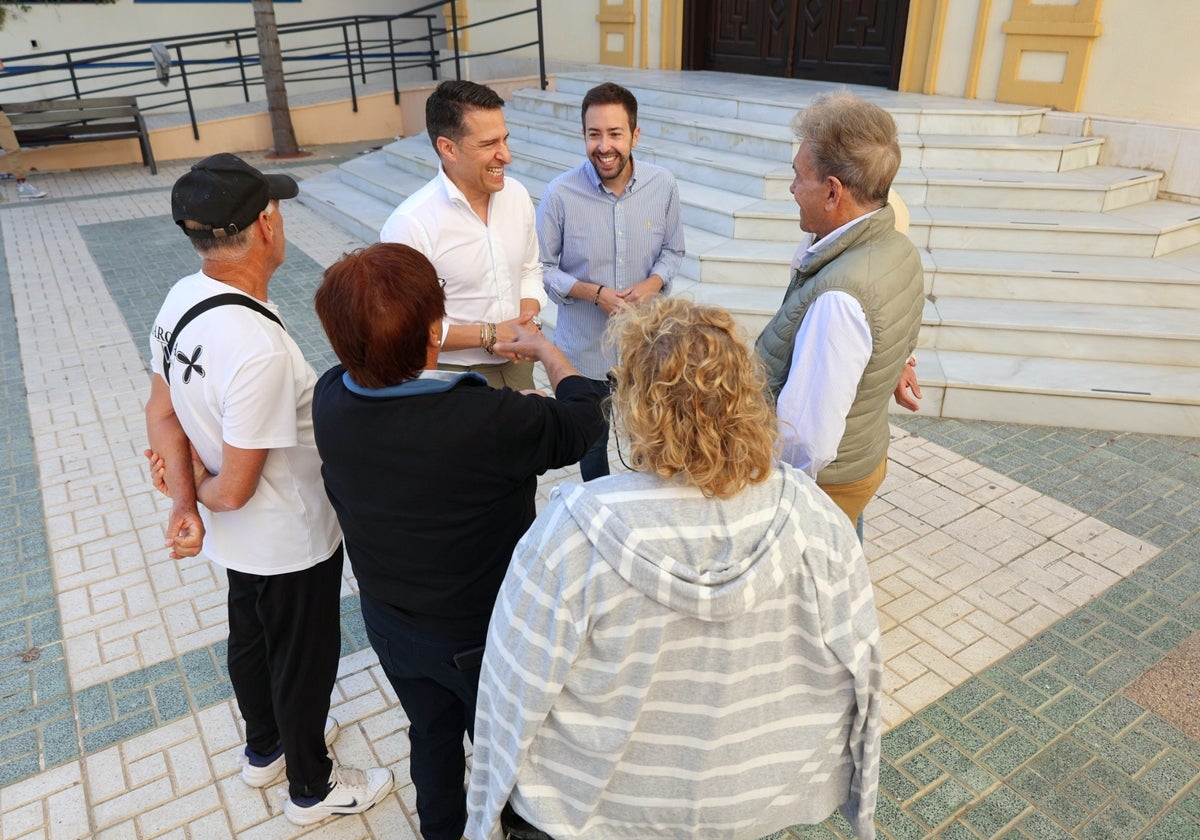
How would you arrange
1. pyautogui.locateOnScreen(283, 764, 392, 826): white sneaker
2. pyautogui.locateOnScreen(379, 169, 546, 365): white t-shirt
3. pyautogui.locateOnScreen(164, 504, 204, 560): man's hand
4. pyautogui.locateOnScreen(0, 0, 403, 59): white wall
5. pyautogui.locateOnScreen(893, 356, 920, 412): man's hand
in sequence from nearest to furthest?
pyautogui.locateOnScreen(164, 504, 204, 560): man's hand → pyautogui.locateOnScreen(283, 764, 392, 826): white sneaker → pyautogui.locateOnScreen(893, 356, 920, 412): man's hand → pyautogui.locateOnScreen(379, 169, 546, 365): white t-shirt → pyautogui.locateOnScreen(0, 0, 403, 59): white wall

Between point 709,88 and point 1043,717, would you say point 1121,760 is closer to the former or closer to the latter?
point 1043,717

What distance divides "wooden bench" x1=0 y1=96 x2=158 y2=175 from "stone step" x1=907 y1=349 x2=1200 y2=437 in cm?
1147

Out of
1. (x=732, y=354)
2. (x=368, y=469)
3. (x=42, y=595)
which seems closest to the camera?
(x=732, y=354)

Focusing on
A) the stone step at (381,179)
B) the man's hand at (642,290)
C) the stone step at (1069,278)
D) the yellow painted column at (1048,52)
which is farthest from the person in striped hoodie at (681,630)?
the stone step at (381,179)

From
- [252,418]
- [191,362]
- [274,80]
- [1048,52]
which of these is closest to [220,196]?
[191,362]

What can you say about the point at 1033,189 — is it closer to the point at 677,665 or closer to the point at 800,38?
the point at 800,38

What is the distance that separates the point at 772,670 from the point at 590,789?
42 cm

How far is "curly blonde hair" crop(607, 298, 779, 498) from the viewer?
4.56ft

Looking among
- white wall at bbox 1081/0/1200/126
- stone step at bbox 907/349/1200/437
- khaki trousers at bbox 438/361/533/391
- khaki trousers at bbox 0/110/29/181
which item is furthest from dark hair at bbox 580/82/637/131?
khaki trousers at bbox 0/110/29/181

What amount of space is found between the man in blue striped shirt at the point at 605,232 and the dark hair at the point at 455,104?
0.54m

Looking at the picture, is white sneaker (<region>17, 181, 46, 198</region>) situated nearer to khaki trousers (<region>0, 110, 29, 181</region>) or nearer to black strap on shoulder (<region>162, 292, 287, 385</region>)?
khaki trousers (<region>0, 110, 29, 181</region>)

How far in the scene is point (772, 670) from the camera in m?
1.51

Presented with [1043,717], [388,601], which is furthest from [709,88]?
[388,601]

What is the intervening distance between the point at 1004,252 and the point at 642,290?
3.65m
